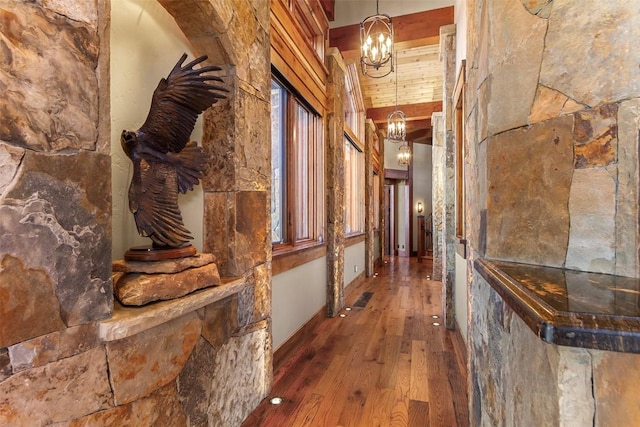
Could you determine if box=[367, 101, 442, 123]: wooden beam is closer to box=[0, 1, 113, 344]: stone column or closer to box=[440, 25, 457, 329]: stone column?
box=[440, 25, 457, 329]: stone column

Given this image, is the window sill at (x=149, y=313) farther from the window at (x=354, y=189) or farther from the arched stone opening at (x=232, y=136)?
the window at (x=354, y=189)

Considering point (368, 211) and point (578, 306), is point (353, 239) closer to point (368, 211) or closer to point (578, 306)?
point (368, 211)

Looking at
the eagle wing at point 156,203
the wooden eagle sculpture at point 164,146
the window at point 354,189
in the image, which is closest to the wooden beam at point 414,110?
the window at point 354,189

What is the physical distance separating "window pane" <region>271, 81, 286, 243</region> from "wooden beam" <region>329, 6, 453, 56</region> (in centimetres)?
171

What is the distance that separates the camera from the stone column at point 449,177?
11.0 ft

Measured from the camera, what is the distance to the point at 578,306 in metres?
0.63

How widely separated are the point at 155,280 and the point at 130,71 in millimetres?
1031

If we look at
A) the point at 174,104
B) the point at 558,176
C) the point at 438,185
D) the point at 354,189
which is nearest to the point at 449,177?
the point at 438,185

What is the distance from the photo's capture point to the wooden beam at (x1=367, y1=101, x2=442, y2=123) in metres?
6.19

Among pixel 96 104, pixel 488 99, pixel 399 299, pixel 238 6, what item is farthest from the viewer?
pixel 399 299

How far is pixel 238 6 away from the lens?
1711 mm

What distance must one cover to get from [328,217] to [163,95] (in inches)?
107

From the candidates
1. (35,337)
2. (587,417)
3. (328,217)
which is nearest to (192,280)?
(35,337)

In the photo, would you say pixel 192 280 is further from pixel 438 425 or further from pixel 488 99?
pixel 438 425
